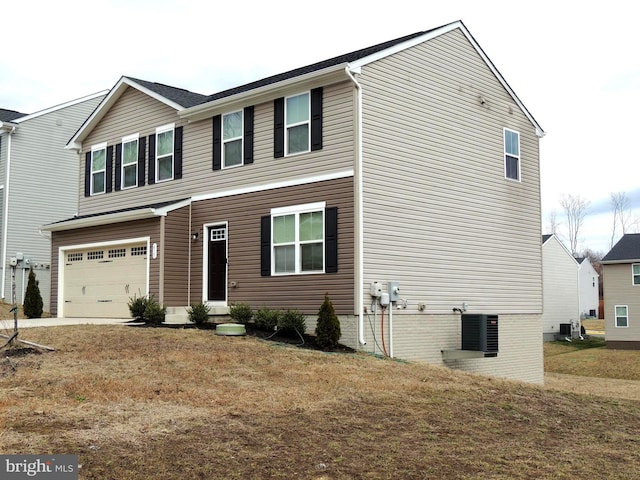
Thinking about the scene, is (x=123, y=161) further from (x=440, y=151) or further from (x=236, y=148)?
(x=440, y=151)

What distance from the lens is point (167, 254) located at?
18.6 m

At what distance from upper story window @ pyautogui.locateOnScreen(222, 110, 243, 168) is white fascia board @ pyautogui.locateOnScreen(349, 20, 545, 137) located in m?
3.80

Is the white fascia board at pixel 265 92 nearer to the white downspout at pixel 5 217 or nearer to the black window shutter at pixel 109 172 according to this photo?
the black window shutter at pixel 109 172

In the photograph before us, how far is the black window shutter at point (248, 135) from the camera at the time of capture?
1798 cm

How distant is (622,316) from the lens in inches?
1433

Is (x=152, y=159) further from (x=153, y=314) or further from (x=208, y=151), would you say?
(x=153, y=314)

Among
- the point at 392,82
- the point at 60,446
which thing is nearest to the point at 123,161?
the point at 392,82

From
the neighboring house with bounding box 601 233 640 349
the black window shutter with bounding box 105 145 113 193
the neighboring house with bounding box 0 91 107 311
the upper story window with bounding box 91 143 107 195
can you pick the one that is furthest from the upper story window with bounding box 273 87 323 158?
the neighboring house with bounding box 601 233 640 349

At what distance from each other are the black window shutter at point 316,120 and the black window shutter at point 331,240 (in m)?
1.55

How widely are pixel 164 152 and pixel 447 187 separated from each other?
7811 mm

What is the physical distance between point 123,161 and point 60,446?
15527 mm

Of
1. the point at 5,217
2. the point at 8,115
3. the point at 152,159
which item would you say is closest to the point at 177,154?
the point at 152,159

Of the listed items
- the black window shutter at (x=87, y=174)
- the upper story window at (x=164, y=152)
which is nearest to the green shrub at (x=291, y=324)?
the upper story window at (x=164, y=152)

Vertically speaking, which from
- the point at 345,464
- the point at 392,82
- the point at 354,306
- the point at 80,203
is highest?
the point at 392,82
